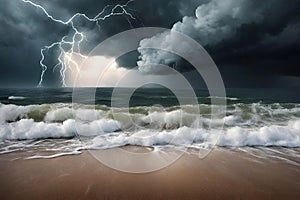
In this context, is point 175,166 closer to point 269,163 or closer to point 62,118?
point 269,163

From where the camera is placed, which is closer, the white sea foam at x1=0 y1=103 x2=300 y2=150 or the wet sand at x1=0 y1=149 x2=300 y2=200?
the wet sand at x1=0 y1=149 x2=300 y2=200

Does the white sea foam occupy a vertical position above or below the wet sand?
above

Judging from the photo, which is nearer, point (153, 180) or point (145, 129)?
point (153, 180)

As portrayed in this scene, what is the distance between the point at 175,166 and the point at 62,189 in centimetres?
265

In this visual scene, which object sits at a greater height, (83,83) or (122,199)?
(83,83)

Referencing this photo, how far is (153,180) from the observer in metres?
4.16

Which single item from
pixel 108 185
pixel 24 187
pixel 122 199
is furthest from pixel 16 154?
pixel 122 199

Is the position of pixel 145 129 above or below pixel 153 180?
above

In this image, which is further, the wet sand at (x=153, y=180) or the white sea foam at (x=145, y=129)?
the white sea foam at (x=145, y=129)

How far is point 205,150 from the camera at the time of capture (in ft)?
20.1

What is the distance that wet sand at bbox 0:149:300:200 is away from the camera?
362 cm

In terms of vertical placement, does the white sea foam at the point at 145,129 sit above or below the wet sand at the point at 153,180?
above

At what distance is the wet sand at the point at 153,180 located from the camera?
3617 millimetres

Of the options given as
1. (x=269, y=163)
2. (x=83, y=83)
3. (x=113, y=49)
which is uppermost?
(x=113, y=49)
